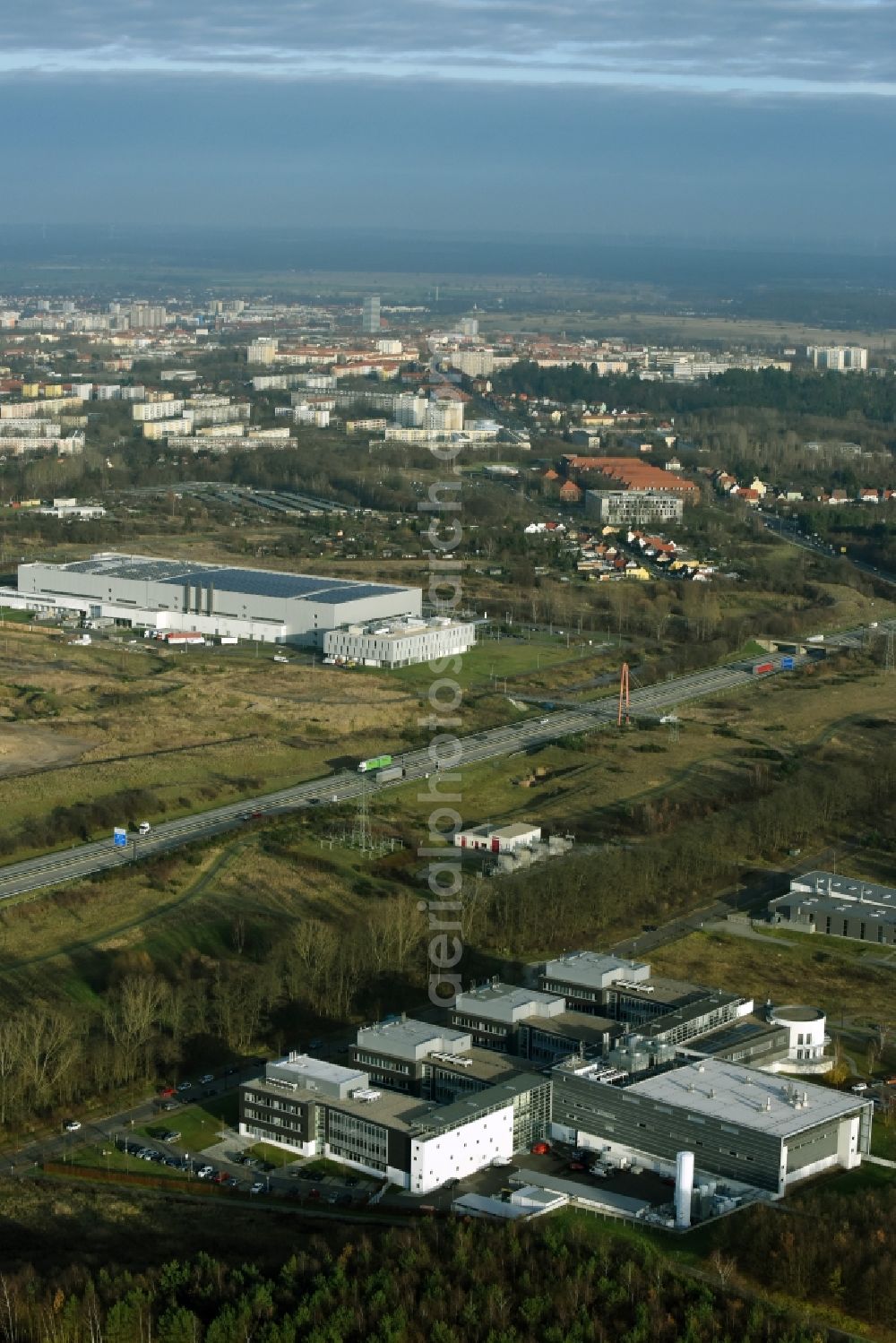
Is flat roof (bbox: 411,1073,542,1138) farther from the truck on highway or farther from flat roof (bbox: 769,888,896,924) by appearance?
the truck on highway

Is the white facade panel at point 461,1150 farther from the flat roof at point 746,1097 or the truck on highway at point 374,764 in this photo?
the truck on highway at point 374,764

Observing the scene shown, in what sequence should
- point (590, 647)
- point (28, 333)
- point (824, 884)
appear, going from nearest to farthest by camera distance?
point (824, 884) < point (590, 647) < point (28, 333)

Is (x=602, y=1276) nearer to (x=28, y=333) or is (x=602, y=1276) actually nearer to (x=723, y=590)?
(x=723, y=590)

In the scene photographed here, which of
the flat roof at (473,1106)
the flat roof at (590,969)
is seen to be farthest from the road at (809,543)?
the flat roof at (473,1106)

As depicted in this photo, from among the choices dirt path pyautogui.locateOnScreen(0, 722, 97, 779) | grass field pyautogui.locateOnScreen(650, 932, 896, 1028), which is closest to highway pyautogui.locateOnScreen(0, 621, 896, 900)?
dirt path pyautogui.locateOnScreen(0, 722, 97, 779)

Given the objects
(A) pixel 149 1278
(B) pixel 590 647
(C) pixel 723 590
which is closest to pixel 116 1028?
(A) pixel 149 1278
